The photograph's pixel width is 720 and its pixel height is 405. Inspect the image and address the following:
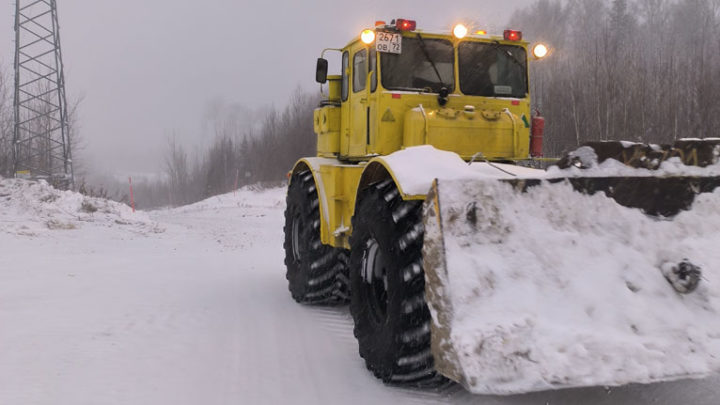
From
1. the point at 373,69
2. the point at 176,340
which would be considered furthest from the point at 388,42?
the point at 176,340

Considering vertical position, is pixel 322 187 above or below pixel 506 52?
below

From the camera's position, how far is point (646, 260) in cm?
313

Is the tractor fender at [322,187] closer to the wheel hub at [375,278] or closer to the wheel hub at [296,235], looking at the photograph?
the wheel hub at [296,235]

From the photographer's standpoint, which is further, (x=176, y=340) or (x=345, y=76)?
(x=345, y=76)

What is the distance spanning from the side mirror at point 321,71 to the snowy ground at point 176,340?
2445mm

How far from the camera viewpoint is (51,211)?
12.9 metres

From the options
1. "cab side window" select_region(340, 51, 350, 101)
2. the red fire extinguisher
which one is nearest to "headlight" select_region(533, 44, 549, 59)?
the red fire extinguisher

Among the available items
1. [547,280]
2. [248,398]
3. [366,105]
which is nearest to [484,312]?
[547,280]

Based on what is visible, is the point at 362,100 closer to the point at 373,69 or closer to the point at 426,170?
the point at 373,69

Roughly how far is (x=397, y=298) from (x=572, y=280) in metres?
1.02

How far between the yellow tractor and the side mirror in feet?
1.74

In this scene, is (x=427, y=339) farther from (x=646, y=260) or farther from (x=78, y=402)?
(x=78, y=402)

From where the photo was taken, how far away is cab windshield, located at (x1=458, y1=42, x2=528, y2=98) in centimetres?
530

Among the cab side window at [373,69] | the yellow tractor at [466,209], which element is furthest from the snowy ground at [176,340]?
the cab side window at [373,69]
